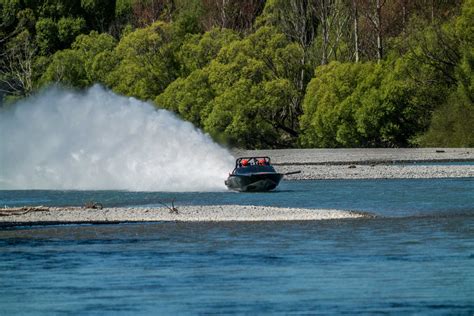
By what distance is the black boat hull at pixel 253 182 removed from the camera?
6675 cm

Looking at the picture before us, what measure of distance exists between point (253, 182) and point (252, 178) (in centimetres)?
21

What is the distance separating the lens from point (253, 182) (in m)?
67.0

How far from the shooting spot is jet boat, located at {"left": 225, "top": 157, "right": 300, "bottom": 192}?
6675 cm

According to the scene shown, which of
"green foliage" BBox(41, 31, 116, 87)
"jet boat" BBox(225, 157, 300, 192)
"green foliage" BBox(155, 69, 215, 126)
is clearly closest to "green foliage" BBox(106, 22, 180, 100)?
"green foliage" BBox(41, 31, 116, 87)

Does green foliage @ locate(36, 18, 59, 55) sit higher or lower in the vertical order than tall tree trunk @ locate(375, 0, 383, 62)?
lower

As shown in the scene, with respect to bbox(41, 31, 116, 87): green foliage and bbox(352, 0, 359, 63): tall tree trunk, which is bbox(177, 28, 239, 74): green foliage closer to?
bbox(41, 31, 116, 87): green foliage

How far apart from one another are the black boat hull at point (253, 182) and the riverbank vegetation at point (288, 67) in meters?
39.5

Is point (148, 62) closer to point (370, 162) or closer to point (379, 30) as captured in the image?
point (379, 30)

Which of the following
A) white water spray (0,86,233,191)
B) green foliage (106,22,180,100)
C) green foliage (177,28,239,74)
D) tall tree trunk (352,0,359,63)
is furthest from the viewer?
green foliage (106,22,180,100)

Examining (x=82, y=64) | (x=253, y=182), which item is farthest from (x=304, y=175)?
(x=82, y=64)

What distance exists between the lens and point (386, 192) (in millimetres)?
Result: 65688

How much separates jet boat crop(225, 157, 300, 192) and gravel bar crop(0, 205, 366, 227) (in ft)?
38.9

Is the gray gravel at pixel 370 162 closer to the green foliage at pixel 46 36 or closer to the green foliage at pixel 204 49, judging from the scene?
the green foliage at pixel 204 49

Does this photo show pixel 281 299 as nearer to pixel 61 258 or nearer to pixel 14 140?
pixel 61 258
